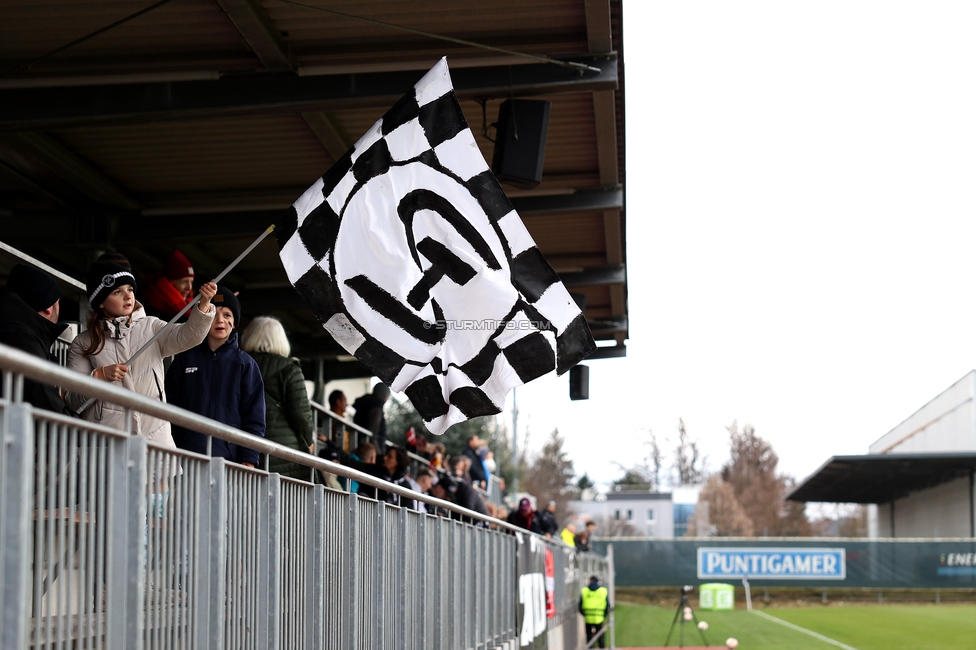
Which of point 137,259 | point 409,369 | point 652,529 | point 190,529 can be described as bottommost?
point 652,529

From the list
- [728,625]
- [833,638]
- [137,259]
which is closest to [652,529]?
[728,625]

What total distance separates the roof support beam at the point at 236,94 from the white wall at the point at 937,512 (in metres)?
42.1

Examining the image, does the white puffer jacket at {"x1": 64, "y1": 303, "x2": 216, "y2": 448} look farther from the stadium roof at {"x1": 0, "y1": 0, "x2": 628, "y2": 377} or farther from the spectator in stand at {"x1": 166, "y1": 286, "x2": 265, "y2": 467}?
the stadium roof at {"x1": 0, "y1": 0, "x2": 628, "y2": 377}

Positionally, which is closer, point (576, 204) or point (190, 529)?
point (190, 529)

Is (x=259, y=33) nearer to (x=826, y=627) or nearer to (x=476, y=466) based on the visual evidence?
(x=476, y=466)

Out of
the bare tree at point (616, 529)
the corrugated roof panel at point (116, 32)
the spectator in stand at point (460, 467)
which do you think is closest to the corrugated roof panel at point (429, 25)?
the corrugated roof panel at point (116, 32)

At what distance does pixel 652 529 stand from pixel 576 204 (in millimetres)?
81699

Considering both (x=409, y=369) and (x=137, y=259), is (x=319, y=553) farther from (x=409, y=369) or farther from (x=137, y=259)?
(x=137, y=259)

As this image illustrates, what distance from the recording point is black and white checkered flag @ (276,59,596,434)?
6.54 meters

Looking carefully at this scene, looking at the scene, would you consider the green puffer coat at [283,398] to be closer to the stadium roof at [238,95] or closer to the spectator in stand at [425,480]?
the stadium roof at [238,95]

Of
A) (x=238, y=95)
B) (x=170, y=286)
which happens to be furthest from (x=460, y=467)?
(x=170, y=286)

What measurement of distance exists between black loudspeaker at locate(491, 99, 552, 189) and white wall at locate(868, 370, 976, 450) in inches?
1722

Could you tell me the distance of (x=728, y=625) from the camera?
35344mm

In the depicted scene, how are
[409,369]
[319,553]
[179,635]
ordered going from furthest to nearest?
[409,369], [319,553], [179,635]
